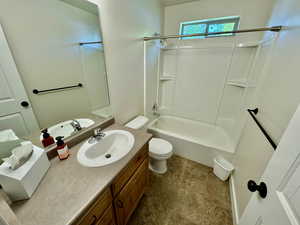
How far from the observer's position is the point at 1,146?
688 mm

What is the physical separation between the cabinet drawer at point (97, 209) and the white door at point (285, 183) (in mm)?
825

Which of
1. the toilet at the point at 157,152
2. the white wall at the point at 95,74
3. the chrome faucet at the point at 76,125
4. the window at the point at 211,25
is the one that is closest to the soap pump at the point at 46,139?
the chrome faucet at the point at 76,125

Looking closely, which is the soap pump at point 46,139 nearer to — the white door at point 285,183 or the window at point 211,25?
the white door at point 285,183

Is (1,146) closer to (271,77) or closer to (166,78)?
(271,77)

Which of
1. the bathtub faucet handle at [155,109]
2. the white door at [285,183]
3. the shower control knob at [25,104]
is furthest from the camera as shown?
the bathtub faucet handle at [155,109]

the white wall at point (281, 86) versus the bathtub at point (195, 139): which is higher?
the white wall at point (281, 86)

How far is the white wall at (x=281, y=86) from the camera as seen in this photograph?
0.79m

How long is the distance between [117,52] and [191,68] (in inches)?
59.1

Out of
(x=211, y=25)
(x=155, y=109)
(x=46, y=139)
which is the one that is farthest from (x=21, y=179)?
(x=211, y=25)

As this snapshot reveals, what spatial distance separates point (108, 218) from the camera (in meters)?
0.85

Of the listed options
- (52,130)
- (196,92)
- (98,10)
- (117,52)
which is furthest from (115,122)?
(196,92)

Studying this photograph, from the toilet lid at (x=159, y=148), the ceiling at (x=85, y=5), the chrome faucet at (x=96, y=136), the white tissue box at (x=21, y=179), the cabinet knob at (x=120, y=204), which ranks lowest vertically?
the toilet lid at (x=159, y=148)

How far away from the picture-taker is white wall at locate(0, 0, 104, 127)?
713 millimetres

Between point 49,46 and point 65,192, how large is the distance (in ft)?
3.11
